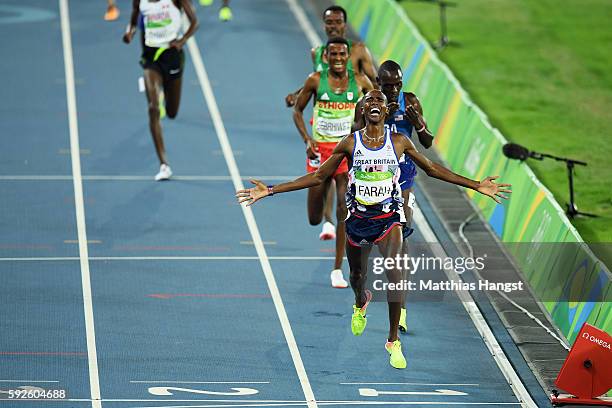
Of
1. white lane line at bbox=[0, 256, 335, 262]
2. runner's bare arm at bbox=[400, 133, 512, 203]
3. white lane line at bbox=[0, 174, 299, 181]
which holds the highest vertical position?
runner's bare arm at bbox=[400, 133, 512, 203]

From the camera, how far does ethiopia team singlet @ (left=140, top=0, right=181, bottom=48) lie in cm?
1612

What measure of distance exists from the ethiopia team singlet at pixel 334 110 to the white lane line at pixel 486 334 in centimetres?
197

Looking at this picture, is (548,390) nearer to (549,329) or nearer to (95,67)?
(549,329)

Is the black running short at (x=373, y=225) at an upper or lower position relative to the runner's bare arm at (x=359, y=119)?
lower

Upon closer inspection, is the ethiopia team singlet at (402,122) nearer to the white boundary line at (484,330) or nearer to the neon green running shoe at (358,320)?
the neon green running shoe at (358,320)

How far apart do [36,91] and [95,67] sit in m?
1.41

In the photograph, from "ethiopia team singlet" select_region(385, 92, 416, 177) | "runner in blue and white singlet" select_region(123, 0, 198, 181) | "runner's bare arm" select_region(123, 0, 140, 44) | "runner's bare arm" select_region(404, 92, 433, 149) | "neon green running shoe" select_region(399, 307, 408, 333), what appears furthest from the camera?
"runner's bare arm" select_region(123, 0, 140, 44)

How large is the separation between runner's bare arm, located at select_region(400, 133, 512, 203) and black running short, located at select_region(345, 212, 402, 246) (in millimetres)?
478

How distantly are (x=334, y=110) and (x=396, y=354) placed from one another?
8.73ft

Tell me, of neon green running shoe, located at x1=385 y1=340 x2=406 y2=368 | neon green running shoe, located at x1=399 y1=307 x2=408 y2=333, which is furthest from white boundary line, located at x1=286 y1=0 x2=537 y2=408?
neon green running shoe, located at x1=385 y1=340 x2=406 y2=368

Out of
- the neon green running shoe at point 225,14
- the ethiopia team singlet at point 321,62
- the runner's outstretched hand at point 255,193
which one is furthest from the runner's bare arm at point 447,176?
the neon green running shoe at point 225,14

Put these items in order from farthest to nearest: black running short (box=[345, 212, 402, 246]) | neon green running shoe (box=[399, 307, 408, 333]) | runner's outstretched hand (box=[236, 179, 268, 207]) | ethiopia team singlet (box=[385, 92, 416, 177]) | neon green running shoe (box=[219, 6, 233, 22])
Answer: neon green running shoe (box=[219, 6, 233, 22]), neon green running shoe (box=[399, 307, 408, 333]), ethiopia team singlet (box=[385, 92, 416, 177]), black running short (box=[345, 212, 402, 246]), runner's outstretched hand (box=[236, 179, 268, 207])

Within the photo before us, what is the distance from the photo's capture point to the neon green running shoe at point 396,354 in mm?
11609

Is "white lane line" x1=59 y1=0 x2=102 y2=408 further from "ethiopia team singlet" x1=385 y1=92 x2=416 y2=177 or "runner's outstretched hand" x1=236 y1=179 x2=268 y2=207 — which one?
"ethiopia team singlet" x1=385 y1=92 x2=416 y2=177
